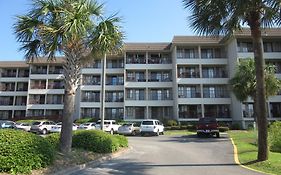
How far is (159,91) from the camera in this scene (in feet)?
178

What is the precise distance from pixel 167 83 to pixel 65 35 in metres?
41.1

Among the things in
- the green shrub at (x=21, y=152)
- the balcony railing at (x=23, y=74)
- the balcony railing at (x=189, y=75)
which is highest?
the balcony railing at (x=23, y=74)

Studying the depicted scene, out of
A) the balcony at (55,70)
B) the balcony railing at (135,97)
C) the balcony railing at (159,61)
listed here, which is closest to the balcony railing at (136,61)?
the balcony railing at (159,61)

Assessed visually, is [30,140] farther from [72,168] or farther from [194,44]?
Result: [194,44]

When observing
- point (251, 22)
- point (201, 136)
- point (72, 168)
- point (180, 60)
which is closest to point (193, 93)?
point (180, 60)

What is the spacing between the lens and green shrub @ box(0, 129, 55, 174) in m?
9.90

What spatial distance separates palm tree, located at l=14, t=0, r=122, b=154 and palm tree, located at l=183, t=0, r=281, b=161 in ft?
15.0

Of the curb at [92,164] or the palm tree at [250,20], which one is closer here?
the curb at [92,164]

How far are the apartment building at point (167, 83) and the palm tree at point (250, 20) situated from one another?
30996mm

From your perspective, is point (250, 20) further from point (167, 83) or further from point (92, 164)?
point (167, 83)

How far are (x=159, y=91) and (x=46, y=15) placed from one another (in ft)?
133

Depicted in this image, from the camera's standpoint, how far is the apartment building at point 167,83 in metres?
46.8

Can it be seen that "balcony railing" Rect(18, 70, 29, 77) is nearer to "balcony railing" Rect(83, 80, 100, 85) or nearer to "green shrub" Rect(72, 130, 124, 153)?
"balcony railing" Rect(83, 80, 100, 85)

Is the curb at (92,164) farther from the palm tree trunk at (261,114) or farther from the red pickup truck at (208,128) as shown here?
the red pickup truck at (208,128)
